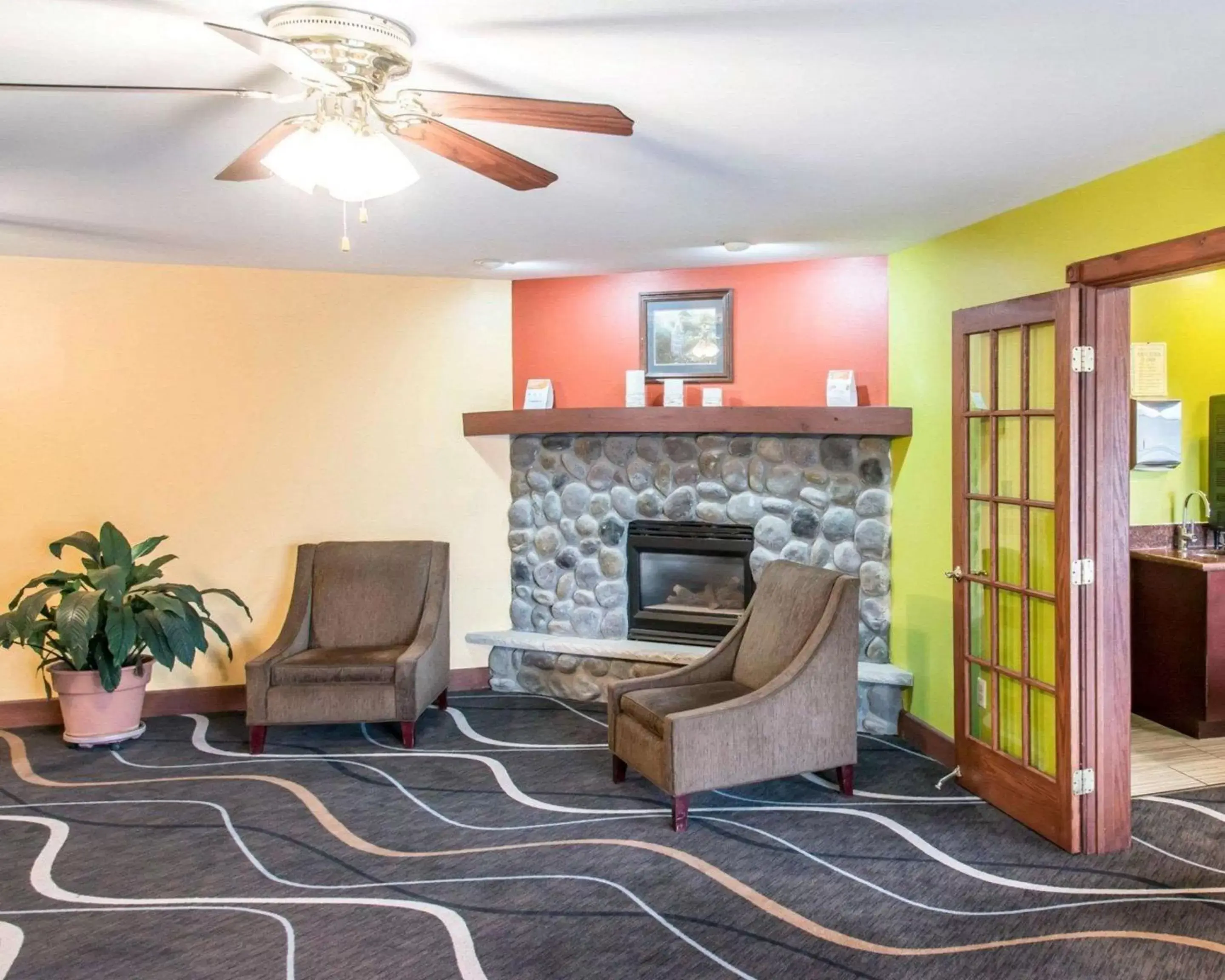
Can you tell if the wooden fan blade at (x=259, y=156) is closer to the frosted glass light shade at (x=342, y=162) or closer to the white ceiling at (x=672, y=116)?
the frosted glass light shade at (x=342, y=162)

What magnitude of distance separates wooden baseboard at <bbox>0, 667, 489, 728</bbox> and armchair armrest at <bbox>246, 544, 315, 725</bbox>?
0.36m

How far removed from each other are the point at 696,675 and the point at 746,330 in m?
1.79

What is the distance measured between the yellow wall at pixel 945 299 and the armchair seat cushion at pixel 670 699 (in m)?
0.97

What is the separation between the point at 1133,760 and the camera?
13.5ft

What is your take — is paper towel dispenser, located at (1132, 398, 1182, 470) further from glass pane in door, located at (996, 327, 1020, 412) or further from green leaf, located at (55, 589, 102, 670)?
green leaf, located at (55, 589, 102, 670)

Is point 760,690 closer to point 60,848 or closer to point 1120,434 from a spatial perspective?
point 1120,434

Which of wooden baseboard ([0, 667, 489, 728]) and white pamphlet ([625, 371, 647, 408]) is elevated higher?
white pamphlet ([625, 371, 647, 408])

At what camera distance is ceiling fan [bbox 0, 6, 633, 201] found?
6.24 ft

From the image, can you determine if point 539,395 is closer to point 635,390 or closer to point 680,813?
point 635,390

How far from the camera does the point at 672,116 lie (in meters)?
2.54

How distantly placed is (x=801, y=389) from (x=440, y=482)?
2.01m

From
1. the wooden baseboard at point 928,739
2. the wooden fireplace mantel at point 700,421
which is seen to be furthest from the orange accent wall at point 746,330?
the wooden baseboard at point 928,739

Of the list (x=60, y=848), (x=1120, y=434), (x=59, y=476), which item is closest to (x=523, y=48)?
(x=1120, y=434)

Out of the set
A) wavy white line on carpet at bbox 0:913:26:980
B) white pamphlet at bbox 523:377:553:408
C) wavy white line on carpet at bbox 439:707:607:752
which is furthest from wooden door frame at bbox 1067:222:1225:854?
wavy white line on carpet at bbox 0:913:26:980
